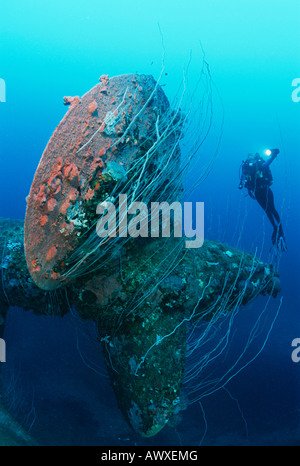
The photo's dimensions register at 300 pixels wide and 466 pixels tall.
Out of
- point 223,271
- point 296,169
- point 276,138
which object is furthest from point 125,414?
point 296,169

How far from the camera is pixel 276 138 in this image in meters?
46.0

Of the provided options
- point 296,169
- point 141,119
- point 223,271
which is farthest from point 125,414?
point 296,169

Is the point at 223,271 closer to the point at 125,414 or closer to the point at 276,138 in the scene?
the point at 125,414

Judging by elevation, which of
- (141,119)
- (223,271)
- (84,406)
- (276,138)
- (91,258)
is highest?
(276,138)

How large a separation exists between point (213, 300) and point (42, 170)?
8.15ft

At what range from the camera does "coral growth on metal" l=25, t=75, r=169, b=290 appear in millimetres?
2203

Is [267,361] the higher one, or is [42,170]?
[42,170]

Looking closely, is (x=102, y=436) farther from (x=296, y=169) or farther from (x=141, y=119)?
(x=296, y=169)

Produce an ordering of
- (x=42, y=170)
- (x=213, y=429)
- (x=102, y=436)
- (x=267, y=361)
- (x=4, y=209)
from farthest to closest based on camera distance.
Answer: (x=4, y=209) → (x=267, y=361) → (x=213, y=429) → (x=102, y=436) → (x=42, y=170)

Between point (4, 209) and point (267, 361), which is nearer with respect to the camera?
point (267, 361)

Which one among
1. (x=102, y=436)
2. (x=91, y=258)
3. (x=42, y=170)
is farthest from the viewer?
(x=102, y=436)

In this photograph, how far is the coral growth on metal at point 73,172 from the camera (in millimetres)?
2203

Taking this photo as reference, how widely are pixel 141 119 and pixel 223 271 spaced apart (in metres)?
2.15

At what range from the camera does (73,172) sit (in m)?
2.20
